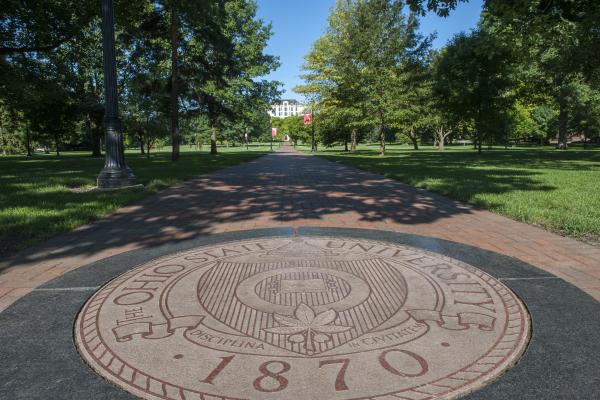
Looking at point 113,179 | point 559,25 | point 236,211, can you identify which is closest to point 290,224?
point 236,211

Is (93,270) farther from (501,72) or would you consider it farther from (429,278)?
(501,72)

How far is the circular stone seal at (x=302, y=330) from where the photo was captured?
1.90 metres

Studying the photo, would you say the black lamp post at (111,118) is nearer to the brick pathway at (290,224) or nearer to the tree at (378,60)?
the brick pathway at (290,224)

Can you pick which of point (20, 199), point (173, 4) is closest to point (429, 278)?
point (20, 199)

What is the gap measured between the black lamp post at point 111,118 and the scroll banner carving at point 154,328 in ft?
27.3

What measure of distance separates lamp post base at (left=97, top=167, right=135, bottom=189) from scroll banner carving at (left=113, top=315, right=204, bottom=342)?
830cm

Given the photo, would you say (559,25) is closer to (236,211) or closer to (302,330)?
(236,211)

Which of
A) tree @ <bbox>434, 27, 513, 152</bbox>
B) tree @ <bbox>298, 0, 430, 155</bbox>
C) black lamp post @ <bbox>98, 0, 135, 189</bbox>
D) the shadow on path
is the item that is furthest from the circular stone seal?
tree @ <bbox>434, 27, 513, 152</bbox>

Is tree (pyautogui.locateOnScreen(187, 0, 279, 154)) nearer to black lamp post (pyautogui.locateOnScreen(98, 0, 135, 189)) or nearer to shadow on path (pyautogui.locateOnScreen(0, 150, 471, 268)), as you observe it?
black lamp post (pyautogui.locateOnScreen(98, 0, 135, 189))

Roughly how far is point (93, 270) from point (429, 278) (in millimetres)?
3127

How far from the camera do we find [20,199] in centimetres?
794

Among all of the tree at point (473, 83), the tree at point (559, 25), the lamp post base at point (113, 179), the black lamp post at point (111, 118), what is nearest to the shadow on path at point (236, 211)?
the lamp post base at point (113, 179)

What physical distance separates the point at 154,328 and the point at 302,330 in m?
0.95

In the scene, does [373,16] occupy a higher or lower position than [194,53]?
higher
